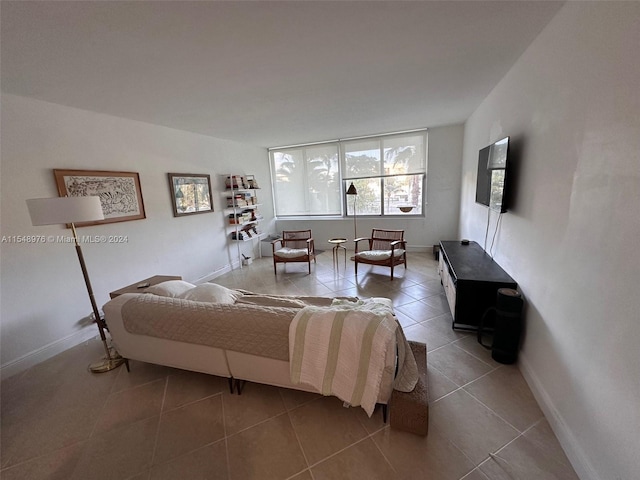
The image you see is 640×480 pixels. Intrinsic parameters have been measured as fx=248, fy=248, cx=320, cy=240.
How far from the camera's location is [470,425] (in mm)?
1536

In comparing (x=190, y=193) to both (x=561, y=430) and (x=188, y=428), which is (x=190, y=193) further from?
(x=561, y=430)

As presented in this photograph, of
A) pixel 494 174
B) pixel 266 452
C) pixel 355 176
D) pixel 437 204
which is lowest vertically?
pixel 266 452

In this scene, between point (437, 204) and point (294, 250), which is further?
point (437, 204)

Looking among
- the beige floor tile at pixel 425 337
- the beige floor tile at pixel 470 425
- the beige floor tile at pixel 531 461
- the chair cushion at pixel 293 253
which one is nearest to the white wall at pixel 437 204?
the chair cushion at pixel 293 253

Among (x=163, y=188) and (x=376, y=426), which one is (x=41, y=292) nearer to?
(x=163, y=188)

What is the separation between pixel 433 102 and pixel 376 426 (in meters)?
3.60

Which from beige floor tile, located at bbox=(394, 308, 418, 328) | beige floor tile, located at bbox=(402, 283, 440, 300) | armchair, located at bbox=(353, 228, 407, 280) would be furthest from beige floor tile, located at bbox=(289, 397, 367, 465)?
armchair, located at bbox=(353, 228, 407, 280)

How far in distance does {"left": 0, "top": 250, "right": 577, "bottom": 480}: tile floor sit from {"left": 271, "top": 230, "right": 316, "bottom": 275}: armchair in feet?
8.28

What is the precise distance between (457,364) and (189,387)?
7.16 feet

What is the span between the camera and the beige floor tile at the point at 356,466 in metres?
1.30

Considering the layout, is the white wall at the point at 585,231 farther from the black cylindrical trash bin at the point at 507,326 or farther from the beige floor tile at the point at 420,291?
the beige floor tile at the point at 420,291

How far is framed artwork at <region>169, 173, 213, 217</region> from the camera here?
3.76m

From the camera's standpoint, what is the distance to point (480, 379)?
→ 1889 mm

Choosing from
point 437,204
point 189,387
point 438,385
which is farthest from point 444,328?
point 437,204
